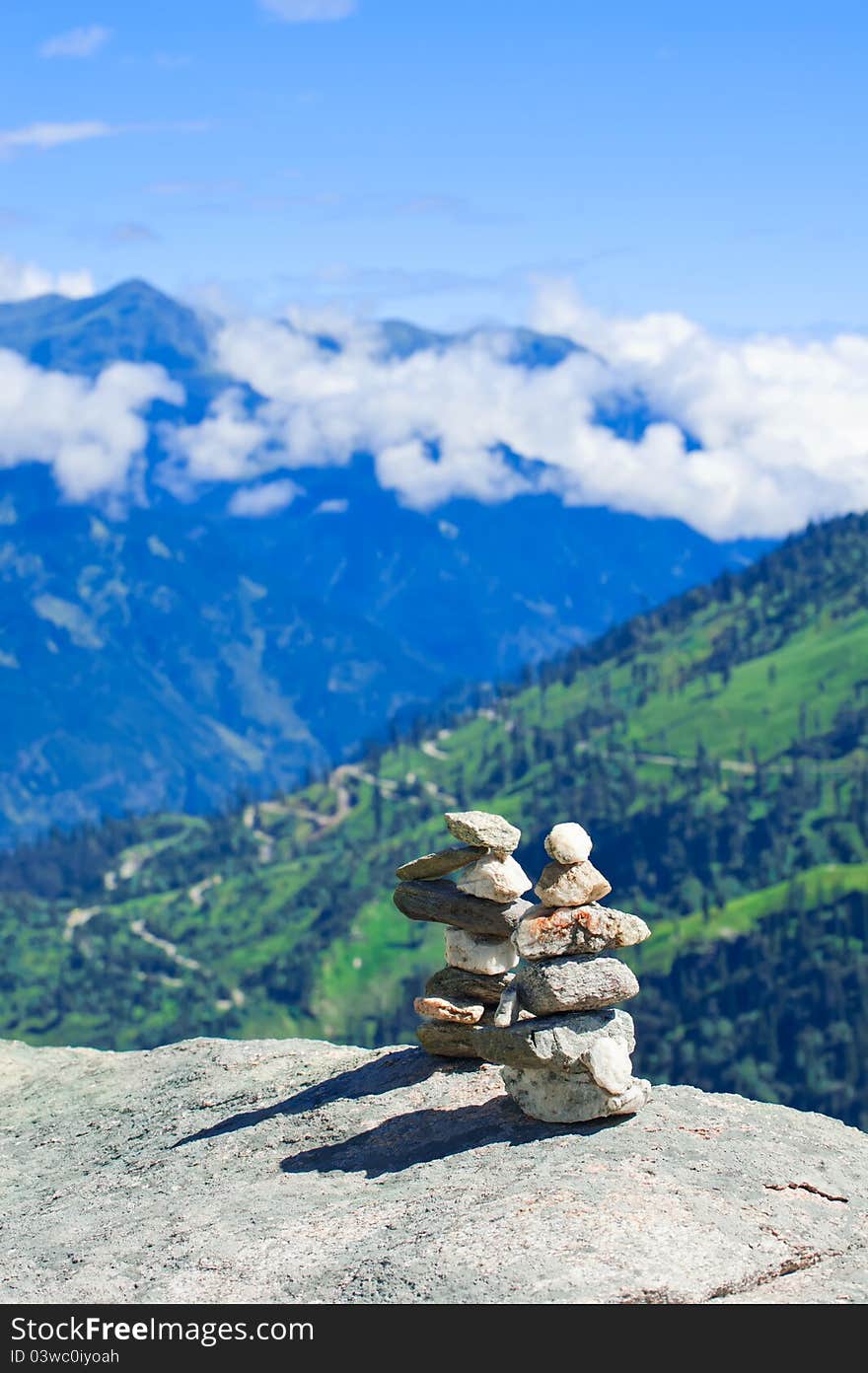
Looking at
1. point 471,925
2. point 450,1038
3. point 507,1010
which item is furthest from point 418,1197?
point 471,925

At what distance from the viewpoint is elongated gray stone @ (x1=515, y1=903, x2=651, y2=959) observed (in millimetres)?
33500

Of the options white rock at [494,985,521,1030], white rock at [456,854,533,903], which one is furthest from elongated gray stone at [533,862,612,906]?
white rock at [456,854,533,903]

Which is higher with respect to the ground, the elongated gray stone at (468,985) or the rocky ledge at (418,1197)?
the elongated gray stone at (468,985)

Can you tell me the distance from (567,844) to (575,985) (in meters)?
3.10

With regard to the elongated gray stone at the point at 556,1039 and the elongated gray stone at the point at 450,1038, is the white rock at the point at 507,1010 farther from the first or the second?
the elongated gray stone at the point at 450,1038

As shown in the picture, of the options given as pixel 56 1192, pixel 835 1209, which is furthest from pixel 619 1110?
pixel 56 1192

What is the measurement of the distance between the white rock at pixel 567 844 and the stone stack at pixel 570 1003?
22 mm

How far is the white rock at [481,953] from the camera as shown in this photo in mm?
37469

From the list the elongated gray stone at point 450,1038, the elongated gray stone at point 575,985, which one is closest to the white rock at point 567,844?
the elongated gray stone at point 575,985

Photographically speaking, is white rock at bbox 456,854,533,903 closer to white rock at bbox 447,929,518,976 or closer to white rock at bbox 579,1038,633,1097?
white rock at bbox 447,929,518,976

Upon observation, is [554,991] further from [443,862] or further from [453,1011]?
[443,862]

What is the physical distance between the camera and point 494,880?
3666 centimetres
